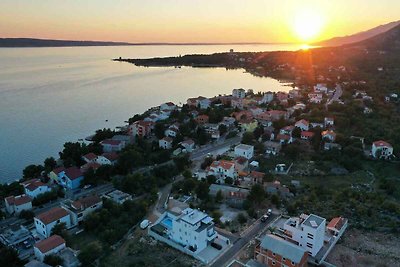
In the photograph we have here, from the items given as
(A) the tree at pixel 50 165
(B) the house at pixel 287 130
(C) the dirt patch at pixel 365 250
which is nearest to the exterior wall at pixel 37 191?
(A) the tree at pixel 50 165

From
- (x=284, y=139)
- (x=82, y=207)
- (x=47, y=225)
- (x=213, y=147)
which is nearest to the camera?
(x=47, y=225)

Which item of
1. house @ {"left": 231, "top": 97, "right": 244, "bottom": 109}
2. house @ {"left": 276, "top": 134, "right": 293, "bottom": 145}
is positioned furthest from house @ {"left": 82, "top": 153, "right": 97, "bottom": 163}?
house @ {"left": 231, "top": 97, "right": 244, "bottom": 109}

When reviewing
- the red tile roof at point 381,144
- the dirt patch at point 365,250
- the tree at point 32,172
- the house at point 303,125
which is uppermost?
the red tile roof at point 381,144

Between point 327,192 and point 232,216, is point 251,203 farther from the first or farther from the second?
point 327,192

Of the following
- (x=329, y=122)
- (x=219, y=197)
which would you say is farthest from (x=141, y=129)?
(x=329, y=122)

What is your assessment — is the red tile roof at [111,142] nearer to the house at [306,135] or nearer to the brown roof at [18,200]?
the brown roof at [18,200]

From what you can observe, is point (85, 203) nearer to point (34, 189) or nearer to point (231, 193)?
point (34, 189)
